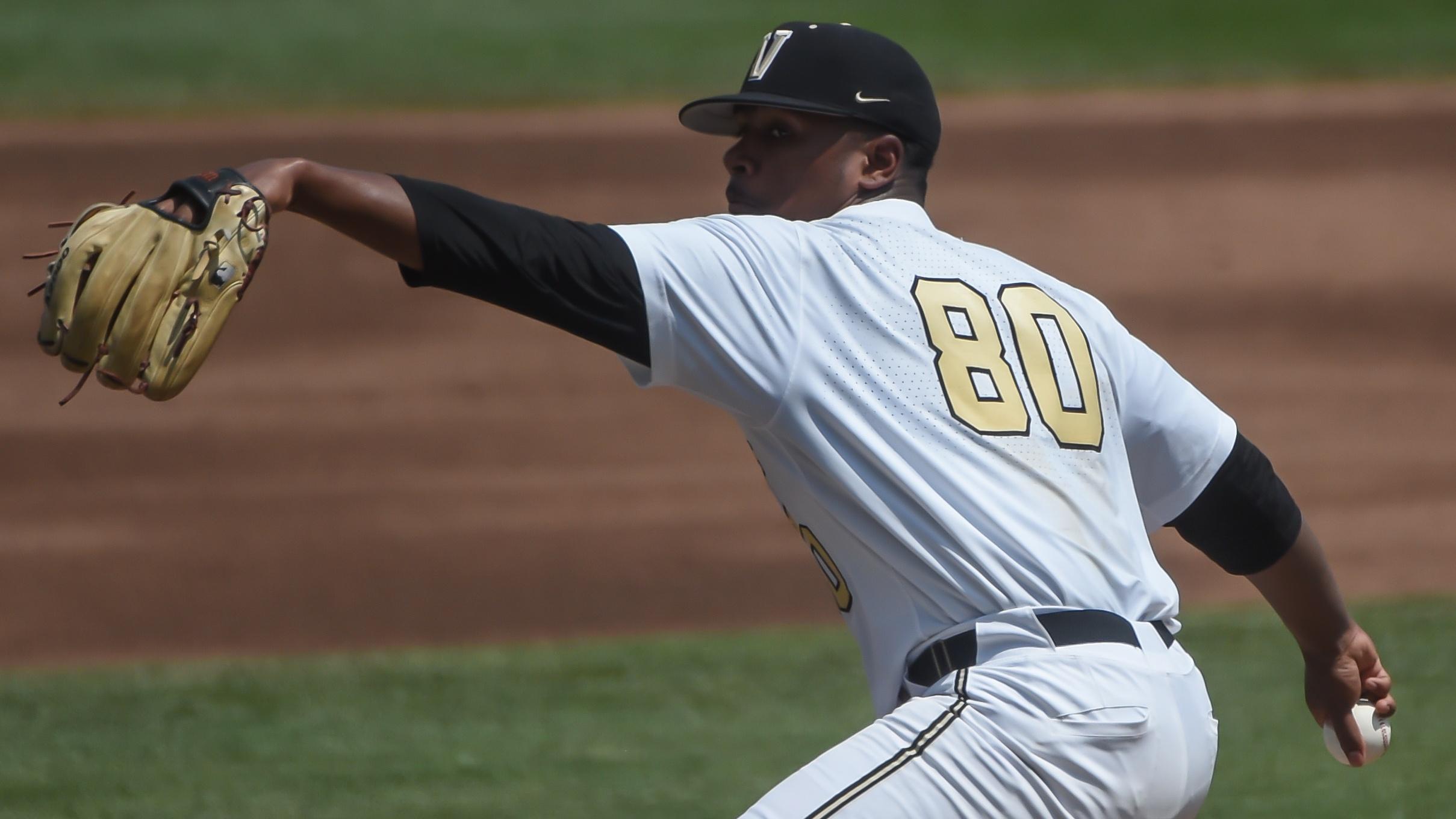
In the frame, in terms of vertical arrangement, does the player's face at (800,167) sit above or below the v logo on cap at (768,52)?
below

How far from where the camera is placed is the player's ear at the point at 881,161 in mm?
2807

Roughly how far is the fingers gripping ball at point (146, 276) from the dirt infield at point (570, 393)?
5.07 metres

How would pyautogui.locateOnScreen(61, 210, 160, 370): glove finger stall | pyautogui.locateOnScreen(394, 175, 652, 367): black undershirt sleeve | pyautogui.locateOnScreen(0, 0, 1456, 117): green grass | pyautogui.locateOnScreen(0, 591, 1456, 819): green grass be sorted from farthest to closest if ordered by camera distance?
pyautogui.locateOnScreen(0, 0, 1456, 117): green grass → pyautogui.locateOnScreen(0, 591, 1456, 819): green grass → pyautogui.locateOnScreen(394, 175, 652, 367): black undershirt sleeve → pyautogui.locateOnScreen(61, 210, 160, 370): glove finger stall

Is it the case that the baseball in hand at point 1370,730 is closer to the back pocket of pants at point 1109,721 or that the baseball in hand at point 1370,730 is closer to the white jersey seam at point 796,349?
the back pocket of pants at point 1109,721

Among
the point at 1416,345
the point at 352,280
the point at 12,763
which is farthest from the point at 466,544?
the point at 1416,345

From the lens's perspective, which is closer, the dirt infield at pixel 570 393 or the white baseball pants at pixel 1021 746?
the white baseball pants at pixel 1021 746

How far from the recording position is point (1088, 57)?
1568 centimetres

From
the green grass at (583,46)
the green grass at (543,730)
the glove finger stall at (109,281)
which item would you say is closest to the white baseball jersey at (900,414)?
the glove finger stall at (109,281)

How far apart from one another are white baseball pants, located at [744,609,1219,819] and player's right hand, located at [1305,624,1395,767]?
0.77 metres

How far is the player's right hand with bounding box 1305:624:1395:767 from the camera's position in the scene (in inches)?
120

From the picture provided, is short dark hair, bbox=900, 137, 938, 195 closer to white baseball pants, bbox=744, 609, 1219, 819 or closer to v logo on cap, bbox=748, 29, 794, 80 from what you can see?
v logo on cap, bbox=748, 29, 794, 80

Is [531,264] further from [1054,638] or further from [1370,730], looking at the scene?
[1370,730]

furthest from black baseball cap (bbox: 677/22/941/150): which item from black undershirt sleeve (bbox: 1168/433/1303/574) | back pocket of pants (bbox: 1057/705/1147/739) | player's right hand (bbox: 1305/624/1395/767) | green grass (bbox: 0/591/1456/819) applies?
green grass (bbox: 0/591/1456/819)

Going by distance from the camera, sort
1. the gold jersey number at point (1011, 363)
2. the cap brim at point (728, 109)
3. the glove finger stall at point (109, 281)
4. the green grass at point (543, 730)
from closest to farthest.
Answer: the glove finger stall at point (109, 281), the gold jersey number at point (1011, 363), the cap brim at point (728, 109), the green grass at point (543, 730)
